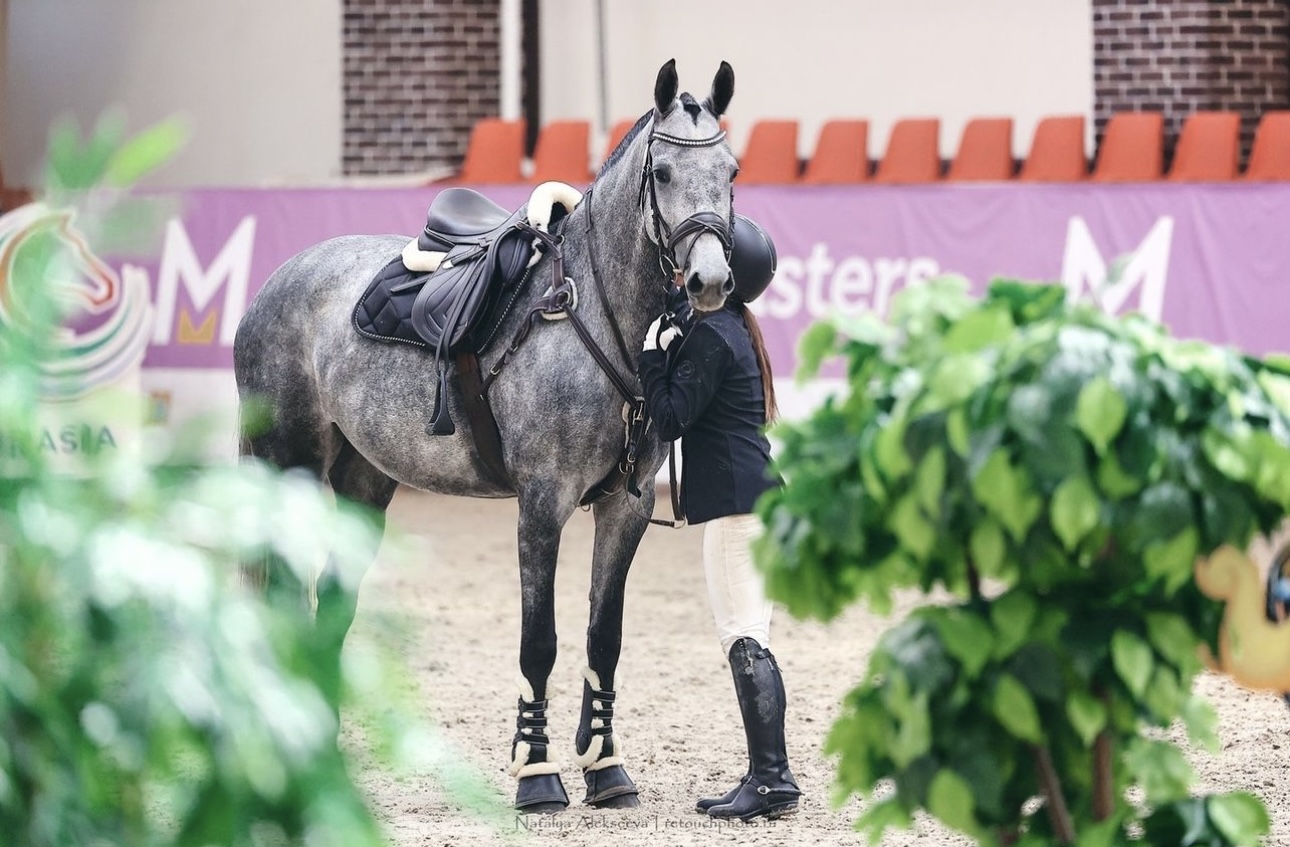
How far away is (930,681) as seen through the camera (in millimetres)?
2529

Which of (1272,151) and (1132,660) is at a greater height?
(1272,151)

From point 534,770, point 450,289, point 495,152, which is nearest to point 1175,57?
point 495,152

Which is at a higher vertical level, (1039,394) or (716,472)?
(1039,394)

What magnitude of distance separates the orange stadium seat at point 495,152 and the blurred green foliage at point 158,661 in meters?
12.4

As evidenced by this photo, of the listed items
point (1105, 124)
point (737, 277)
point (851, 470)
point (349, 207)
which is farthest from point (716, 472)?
point (1105, 124)

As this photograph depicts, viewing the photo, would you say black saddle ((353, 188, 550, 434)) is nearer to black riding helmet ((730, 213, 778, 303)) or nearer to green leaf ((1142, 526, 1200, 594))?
black riding helmet ((730, 213, 778, 303))

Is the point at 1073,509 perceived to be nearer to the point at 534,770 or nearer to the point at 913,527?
the point at 913,527

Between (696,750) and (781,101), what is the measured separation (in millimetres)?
10781

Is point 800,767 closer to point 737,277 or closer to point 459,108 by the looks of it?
point 737,277

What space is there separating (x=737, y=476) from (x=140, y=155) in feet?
11.6

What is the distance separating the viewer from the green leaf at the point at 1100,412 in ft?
7.79

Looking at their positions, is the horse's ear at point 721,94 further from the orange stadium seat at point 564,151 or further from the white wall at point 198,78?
the white wall at point 198,78

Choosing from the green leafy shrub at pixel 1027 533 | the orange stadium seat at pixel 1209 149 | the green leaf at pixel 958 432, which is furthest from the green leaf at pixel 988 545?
the orange stadium seat at pixel 1209 149

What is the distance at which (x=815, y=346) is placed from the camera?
2.71 metres
